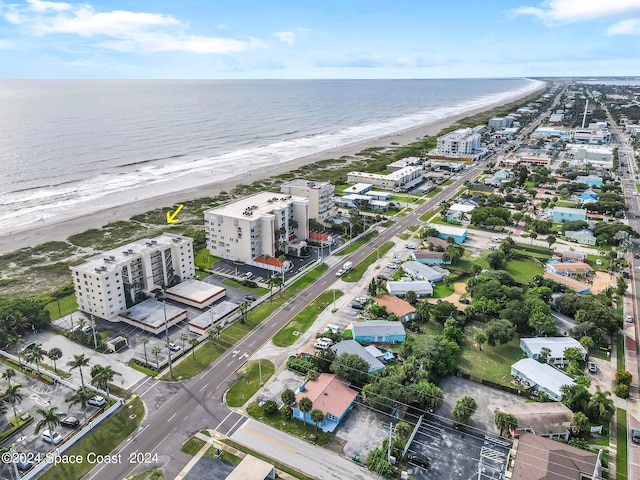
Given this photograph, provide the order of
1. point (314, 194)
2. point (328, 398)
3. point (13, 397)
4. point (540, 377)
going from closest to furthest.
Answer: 1. point (13, 397)
2. point (328, 398)
3. point (540, 377)
4. point (314, 194)

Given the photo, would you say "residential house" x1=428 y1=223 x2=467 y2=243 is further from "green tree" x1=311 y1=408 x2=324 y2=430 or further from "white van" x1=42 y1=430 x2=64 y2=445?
"white van" x1=42 y1=430 x2=64 y2=445

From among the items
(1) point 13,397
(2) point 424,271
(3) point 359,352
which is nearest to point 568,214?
(2) point 424,271

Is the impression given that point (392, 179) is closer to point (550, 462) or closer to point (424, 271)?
point (424, 271)

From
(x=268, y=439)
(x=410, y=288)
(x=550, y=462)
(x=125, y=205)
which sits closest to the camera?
(x=550, y=462)

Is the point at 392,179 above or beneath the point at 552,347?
above

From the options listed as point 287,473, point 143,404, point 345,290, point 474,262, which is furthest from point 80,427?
point 474,262

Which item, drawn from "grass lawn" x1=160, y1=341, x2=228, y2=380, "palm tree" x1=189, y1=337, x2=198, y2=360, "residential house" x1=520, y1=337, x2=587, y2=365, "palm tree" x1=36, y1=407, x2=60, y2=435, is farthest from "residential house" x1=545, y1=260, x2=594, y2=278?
"palm tree" x1=36, y1=407, x2=60, y2=435

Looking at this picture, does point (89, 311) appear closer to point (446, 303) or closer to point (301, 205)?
point (301, 205)
